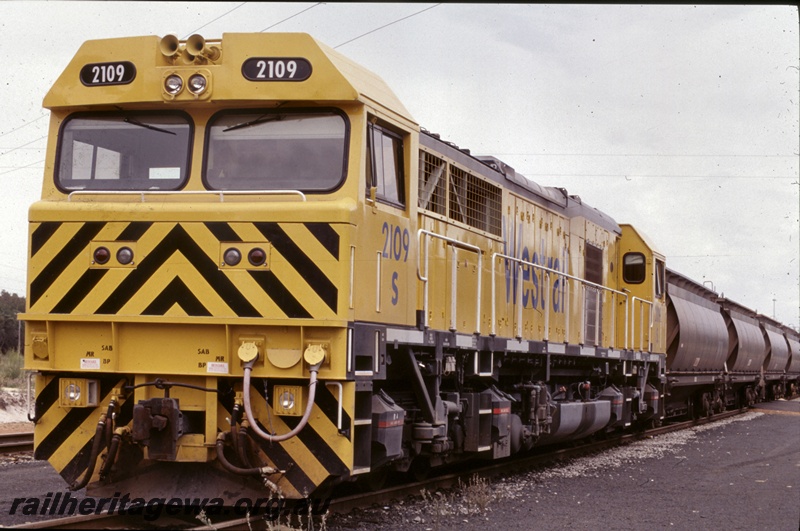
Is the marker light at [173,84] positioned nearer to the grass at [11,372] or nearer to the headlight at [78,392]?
the headlight at [78,392]

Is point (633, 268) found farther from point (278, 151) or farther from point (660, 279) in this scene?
point (278, 151)

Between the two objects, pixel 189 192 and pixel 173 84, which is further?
pixel 173 84

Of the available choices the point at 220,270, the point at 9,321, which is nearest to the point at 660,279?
the point at 220,270

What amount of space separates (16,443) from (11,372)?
14.6 m

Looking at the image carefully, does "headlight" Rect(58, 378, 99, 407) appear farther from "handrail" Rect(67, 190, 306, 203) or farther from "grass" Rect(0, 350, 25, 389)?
"grass" Rect(0, 350, 25, 389)

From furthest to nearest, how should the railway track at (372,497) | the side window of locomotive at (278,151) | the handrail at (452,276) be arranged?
the handrail at (452,276) → the side window of locomotive at (278,151) → the railway track at (372,497)

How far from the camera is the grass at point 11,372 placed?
25809 mm

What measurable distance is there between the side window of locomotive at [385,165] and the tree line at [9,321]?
2616 centimetres

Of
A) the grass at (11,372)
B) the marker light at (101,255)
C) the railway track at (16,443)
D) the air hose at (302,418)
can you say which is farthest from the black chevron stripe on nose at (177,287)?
the grass at (11,372)

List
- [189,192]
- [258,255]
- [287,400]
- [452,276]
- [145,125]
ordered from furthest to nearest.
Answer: [452,276], [145,125], [189,192], [258,255], [287,400]

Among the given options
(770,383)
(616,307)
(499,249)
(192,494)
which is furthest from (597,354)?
(770,383)

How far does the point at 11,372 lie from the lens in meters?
26.8

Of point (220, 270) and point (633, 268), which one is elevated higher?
point (633, 268)

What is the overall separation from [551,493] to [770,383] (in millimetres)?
31728
